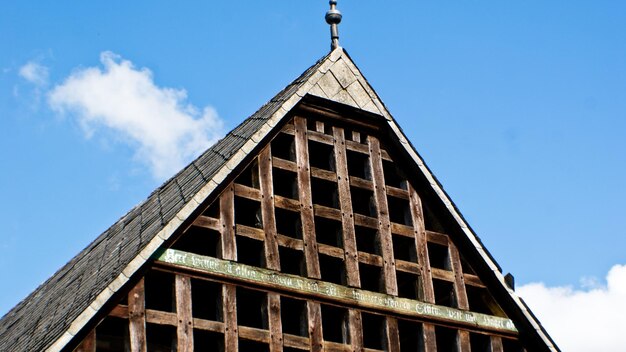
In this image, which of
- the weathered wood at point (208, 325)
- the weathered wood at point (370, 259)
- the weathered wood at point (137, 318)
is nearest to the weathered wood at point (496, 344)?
the weathered wood at point (370, 259)

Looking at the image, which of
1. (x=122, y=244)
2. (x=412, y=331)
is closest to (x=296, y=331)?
(x=412, y=331)

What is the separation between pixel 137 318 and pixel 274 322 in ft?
6.11

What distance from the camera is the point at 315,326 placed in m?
16.6

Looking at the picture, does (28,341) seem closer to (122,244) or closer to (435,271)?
(122,244)

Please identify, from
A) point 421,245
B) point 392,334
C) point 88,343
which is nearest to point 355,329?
point 392,334

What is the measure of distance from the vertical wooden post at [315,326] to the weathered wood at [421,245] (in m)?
1.83

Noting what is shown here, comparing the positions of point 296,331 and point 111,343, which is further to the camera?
point 296,331

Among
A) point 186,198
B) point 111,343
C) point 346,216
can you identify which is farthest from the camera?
point 346,216

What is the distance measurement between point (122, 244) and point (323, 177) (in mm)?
2838

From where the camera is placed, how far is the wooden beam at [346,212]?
57.0ft

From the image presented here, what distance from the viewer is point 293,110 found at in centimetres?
1800

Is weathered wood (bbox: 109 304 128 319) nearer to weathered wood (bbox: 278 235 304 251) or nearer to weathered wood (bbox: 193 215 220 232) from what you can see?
weathered wood (bbox: 193 215 220 232)

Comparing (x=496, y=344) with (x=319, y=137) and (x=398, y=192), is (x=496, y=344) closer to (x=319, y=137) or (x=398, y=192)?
(x=398, y=192)

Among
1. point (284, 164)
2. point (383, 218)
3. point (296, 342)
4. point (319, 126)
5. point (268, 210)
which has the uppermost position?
point (319, 126)
